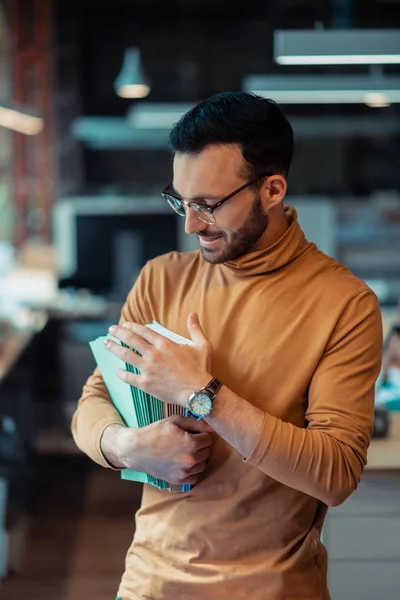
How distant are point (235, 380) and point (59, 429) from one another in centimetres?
419

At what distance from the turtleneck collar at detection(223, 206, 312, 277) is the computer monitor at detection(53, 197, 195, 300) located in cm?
418

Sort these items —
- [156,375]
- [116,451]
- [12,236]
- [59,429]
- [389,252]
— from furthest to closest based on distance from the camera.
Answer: [12,236] < [389,252] < [59,429] < [116,451] < [156,375]

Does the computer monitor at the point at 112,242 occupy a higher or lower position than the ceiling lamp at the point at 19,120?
lower

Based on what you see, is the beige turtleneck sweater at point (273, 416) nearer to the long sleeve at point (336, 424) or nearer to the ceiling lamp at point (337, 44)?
the long sleeve at point (336, 424)

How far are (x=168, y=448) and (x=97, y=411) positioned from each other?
19 cm

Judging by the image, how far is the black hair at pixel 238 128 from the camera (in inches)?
49.8

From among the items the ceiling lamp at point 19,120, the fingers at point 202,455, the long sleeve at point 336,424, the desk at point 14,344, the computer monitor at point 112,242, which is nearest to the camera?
the long sleeve at point 336,424

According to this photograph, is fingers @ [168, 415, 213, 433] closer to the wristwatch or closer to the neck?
the wristwatch

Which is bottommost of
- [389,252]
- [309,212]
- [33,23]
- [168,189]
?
[389,252]

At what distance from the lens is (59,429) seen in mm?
5316

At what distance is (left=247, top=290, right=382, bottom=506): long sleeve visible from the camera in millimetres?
1165

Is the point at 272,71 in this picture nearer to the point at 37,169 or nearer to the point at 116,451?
the point at 37,169

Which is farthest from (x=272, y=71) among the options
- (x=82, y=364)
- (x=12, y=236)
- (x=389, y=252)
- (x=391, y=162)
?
(x=82, y=364)

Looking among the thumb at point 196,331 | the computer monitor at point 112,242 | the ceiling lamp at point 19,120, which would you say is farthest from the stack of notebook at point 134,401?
the computer monitor at point 112,242
